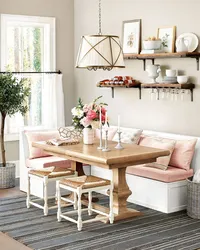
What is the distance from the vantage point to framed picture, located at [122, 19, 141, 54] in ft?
22.5

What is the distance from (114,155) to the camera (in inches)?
202

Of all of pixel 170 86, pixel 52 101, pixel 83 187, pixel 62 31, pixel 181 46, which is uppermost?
pixel 62 31

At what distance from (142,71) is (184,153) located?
4.85 ft

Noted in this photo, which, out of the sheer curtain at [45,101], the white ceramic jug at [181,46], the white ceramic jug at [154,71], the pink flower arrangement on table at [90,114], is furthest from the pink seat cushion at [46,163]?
the white ceramic jug at [181,46]

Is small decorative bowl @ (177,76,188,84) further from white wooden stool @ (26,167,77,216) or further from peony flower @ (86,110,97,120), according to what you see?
white wooden stool @ (26,167,77,216)

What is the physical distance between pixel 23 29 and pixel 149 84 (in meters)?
2.21

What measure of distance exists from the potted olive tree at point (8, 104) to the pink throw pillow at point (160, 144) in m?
1.66

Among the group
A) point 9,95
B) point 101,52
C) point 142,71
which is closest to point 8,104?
point 9,95

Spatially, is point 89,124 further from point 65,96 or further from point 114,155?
point 65,96

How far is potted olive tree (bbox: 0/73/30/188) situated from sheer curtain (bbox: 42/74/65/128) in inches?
37.6

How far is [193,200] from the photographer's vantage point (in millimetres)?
5473

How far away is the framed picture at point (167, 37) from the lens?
634 centimetres

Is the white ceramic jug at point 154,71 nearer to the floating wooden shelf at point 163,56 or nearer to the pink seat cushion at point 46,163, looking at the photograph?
the floating wooden shelf at point 163,56

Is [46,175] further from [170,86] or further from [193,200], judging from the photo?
[170,86]
